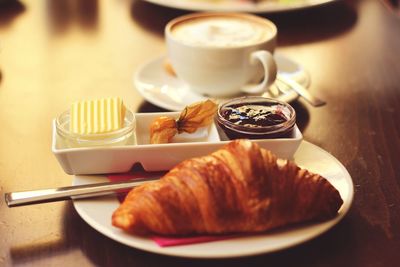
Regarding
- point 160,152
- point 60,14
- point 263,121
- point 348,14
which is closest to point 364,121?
point 263,121

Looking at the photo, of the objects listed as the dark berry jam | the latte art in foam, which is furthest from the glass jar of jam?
the latte art in foam

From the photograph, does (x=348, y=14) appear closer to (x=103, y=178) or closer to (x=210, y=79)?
(x=210, y=79)

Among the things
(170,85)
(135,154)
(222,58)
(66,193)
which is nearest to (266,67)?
(222,58)

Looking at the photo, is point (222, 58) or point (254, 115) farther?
point (222, 58)

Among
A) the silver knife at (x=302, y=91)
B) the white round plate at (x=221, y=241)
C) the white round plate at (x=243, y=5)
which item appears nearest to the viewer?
the white round plate at (x=221, y=241)

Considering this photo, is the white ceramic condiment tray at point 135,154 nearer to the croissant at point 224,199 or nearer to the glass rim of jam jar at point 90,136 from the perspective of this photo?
the glass rim of jam jar at point 90,136

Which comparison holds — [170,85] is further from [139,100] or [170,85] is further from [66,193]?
[66,193]

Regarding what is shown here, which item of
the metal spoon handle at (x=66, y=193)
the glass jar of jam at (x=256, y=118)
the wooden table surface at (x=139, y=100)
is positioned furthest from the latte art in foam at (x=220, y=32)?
the metal spoon handle at (x=66, y=193)

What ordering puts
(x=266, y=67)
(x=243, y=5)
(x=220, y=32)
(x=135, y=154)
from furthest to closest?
1. (x=243, y=5)
2. (x=220, y=32)
3. (x=266, y=67)
4. (x=135, y=154)
